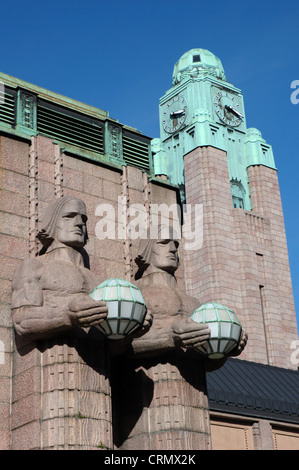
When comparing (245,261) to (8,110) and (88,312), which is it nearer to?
(8,110)

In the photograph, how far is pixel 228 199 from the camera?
6156 centimetres

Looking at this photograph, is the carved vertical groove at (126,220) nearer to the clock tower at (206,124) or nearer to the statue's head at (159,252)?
the statue's head at (159,252)

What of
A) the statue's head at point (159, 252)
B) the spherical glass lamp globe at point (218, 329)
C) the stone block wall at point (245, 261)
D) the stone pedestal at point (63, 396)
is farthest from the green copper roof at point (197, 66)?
the stone pedestal at point (63, 396)

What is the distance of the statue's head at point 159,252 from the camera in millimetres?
14414

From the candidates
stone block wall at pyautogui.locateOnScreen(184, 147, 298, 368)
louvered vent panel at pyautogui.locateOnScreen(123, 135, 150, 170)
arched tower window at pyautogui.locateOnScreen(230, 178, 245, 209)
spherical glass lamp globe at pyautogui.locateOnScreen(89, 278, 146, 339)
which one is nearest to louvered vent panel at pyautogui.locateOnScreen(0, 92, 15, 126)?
louvered vent panel at pyautogui.locateOnScreen(123, 135, 150, 170)

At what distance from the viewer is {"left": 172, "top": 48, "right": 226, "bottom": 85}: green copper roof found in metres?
68.1

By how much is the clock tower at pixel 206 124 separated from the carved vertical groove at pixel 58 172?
47515 millimetres

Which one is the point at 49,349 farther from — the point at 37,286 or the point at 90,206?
the point at 90,206

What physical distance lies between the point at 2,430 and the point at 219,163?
166ft

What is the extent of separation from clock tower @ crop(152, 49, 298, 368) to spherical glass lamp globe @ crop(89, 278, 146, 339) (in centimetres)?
4472

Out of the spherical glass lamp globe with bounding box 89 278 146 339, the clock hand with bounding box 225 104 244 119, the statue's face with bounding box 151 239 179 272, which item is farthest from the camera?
the clock hand with bounding box 225 104 244 119

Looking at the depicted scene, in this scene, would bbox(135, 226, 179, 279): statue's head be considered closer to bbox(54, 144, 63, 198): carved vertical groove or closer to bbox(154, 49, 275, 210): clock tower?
bbox(54, 144, 63, 198): carved vertical groove

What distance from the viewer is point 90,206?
49.7 feet
